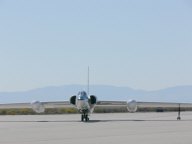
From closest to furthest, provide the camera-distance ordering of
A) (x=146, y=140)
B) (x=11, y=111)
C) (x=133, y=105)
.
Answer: (x=146, y=140) < (x=133, y=105) < (x=11, y=111)

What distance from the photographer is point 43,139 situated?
26.2 m

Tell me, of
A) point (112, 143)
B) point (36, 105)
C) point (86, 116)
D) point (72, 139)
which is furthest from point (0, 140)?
point (36, 105)

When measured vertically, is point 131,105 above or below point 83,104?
above

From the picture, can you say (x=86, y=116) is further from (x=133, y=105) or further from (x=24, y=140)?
(x=24, y=140)

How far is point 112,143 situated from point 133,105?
3371 centimetres

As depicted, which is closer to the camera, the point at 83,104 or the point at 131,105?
the point at 83,104

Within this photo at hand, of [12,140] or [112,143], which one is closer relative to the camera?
[112,143]

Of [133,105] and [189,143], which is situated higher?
[133,105]

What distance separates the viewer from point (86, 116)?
167ft

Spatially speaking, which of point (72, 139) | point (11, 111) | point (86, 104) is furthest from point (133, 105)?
point (11, 111)

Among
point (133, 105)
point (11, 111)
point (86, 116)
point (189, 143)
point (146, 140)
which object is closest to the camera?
point (189, 143)

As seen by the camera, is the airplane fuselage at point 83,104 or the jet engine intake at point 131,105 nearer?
the airplane fuselage at point 83,104

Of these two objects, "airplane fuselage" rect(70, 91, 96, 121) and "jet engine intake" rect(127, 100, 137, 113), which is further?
"jet engine intake" rect(127, 100, 137, 113)

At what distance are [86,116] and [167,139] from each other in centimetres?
2550
